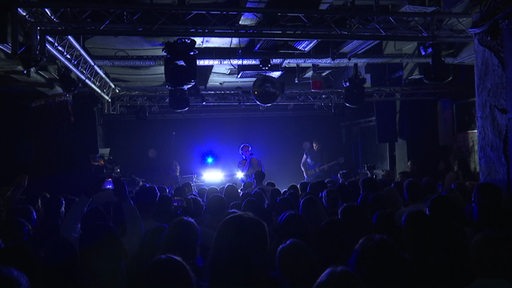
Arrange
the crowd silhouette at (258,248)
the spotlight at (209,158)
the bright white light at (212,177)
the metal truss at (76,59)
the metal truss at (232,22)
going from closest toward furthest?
1. the crowd silhouette at (258,248)
2. the metal truss at (232,22)
3. the metal truss at (76,59)
4. the bright white light at (212,177)
5. the spotlight at (209,158)

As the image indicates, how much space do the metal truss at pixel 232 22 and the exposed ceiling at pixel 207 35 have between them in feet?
0.05

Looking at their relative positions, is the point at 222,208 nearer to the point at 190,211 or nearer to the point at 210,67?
the point at 190,211

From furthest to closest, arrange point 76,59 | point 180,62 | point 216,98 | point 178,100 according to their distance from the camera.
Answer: point 216,98 < point 178,100 < point 76,59 < point 180,62

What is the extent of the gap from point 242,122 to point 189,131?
2.21 meters

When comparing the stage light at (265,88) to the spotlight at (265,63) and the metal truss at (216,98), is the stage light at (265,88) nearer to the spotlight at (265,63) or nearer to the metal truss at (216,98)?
the spotlight at (265,63)

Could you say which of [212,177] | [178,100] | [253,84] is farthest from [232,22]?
[212,177]

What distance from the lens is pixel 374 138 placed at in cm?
1471

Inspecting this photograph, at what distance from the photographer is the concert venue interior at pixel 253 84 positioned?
5.76m

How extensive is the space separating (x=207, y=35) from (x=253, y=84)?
10.3 ft

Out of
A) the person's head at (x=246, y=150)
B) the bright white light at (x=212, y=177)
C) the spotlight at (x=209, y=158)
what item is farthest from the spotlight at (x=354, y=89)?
the spotlight at (x=209, y=158)

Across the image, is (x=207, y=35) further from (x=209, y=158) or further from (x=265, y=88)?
(x=209, y=158)

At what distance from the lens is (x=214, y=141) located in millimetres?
16484

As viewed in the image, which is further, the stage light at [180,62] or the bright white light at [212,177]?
the bright white light at [212,177]

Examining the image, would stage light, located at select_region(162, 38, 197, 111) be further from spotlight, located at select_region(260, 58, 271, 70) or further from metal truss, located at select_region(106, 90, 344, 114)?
metal truss, located at select_region(106, 90, 344, 114)
